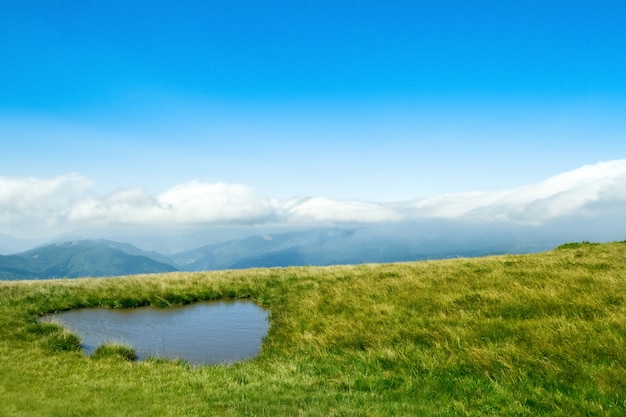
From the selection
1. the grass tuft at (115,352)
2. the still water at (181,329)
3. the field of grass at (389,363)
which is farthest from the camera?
the still water at (181,329)

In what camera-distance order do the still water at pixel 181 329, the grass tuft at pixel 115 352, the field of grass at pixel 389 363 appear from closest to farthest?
the field of grass at pixel 389 363
the grass tuft at pixel 115 352
the still water at pixel 181 329

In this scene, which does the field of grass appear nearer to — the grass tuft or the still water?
the grass tuft

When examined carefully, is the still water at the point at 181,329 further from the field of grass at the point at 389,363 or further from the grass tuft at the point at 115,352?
the field of grass at the point at 389,363

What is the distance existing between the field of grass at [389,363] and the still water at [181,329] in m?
0.93

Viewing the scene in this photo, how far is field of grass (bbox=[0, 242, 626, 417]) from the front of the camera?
812 centimetres

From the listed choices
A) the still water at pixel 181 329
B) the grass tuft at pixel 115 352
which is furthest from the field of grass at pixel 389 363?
the still water at pixel 181 329

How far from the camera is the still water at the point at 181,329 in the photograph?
528 inches

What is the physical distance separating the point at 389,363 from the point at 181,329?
933 centimetres

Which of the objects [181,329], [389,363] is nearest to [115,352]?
[181,329]

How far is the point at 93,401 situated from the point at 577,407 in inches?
385

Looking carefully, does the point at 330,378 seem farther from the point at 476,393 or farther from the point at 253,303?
the point at 253,303

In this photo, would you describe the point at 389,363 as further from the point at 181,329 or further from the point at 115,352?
the point at 181,329

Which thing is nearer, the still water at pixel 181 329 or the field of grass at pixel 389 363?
the field of grass at pixel 389 363

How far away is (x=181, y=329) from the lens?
16.3 meters
